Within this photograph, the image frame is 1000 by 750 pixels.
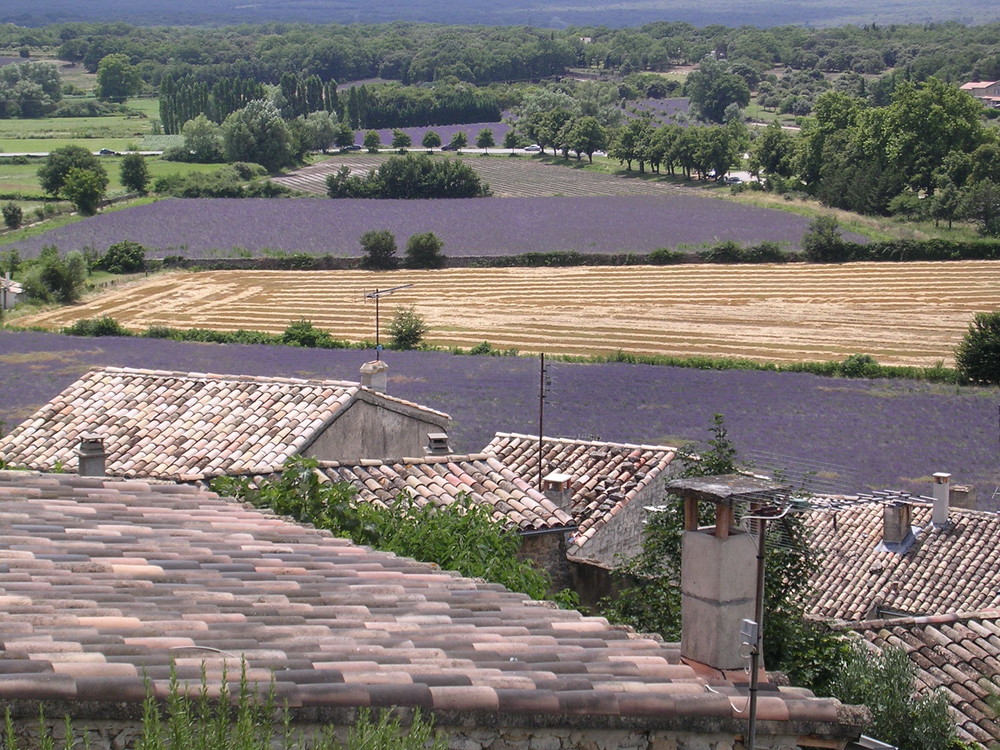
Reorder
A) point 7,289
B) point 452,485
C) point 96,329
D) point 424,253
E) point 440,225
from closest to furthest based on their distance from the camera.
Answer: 1. point 452,485
2. point 96,329
3. point 7,289
4. point 424,253
5. point 440,225

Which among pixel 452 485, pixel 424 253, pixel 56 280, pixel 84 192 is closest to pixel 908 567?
pixel 452 485

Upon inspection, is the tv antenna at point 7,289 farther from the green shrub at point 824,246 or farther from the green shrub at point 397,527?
the green shrub at point 397,527

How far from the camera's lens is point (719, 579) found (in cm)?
621

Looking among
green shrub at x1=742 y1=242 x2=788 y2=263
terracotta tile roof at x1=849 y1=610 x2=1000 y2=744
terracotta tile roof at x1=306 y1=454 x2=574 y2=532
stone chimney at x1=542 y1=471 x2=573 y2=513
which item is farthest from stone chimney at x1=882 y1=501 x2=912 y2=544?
green shrub at x1=742 y1=242 x2=788 y2=263

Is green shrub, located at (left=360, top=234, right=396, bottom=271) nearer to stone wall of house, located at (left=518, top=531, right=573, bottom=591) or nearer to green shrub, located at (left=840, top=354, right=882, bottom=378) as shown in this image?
green shrub, located at (left=840, top=354, right=882, bottom=378)

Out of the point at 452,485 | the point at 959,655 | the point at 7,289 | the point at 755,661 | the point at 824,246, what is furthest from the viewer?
the point at 824,246

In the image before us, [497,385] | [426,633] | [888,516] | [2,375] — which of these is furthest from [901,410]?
[426,633]

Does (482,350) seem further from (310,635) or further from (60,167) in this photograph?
(60,167)

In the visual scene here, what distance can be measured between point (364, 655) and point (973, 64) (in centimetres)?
19250

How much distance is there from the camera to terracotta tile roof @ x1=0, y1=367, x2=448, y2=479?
1497 cm

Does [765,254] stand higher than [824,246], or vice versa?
[824,246]

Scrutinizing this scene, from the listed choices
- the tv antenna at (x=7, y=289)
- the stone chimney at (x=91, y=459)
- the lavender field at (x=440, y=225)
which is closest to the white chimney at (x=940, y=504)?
the stone chimney at (x=91, y=459)

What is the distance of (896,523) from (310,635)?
14.4 meters

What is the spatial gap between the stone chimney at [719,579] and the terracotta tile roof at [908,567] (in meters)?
10.6
